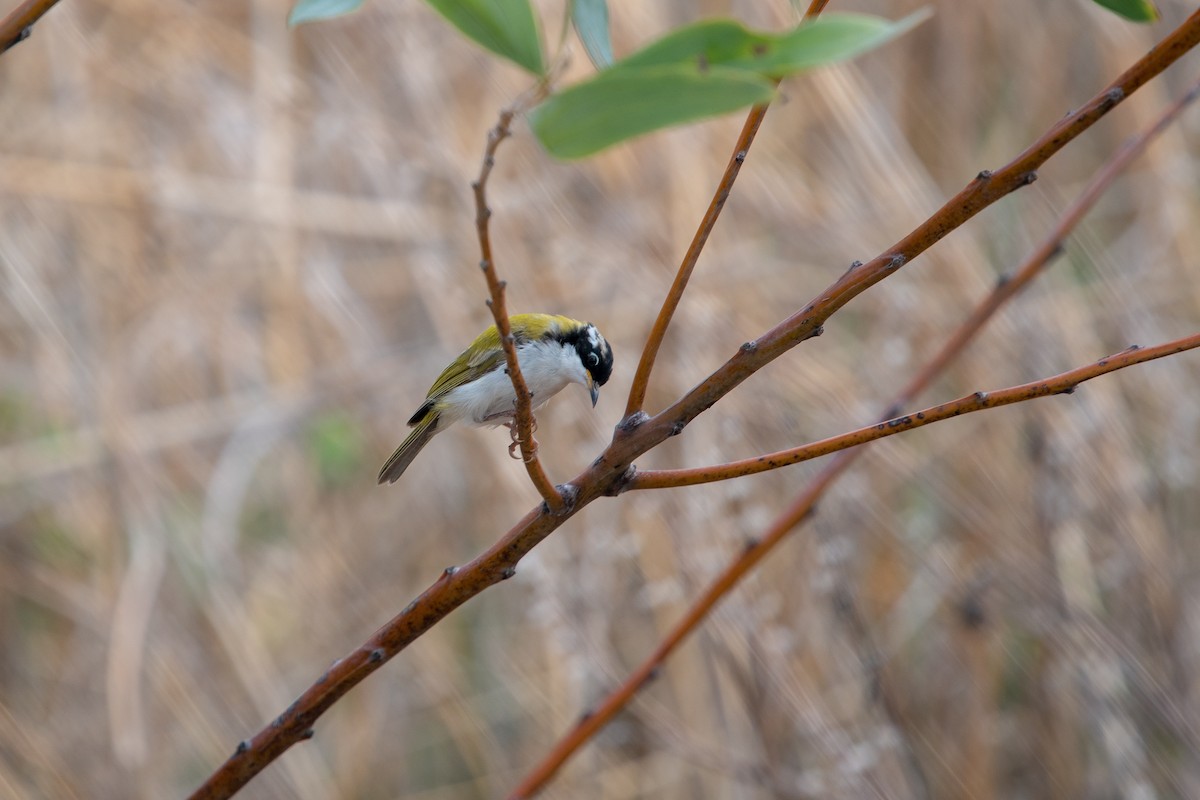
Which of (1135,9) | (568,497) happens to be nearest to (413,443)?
(568,497)

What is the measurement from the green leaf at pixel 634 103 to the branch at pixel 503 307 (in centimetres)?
3

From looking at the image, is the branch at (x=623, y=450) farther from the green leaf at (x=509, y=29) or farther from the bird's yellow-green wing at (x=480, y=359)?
the bird's yellow-green wing at (x=480, y=359)

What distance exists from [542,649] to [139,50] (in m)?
2.17

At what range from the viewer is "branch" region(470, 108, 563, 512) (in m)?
0.60

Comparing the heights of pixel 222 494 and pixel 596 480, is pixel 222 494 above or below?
above

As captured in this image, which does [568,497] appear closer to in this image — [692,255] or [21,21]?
[692,255]

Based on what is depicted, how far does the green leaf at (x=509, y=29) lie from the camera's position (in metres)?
0.61

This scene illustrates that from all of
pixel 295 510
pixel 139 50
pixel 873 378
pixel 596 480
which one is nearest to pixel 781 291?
pixel 873 378

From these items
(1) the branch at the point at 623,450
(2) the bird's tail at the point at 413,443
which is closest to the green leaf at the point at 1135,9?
(1) the branch at the point at 623,450

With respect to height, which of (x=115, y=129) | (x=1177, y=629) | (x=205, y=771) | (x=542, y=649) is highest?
(x=115, y=129)

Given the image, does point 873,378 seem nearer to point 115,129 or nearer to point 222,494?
point 222,494

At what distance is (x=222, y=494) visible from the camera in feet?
10.2

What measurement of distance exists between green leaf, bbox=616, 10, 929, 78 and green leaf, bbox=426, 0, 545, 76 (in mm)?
83

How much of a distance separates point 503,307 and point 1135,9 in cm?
55
